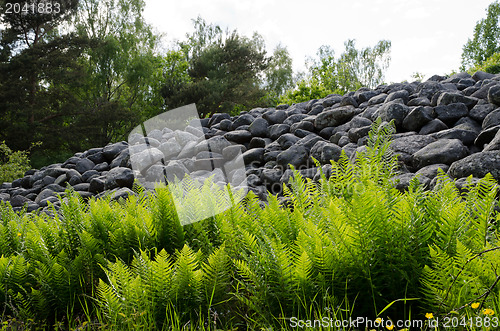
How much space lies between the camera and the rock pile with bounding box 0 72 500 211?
16.4 feet

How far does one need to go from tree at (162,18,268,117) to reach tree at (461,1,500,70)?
20.8 m

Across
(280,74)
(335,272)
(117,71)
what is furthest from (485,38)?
(335,272)

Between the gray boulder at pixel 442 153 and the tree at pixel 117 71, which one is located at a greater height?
the tree at pixel 117 71

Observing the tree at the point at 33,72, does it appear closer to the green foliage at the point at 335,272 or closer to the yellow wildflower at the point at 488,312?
the green foliage at the point at 335,272

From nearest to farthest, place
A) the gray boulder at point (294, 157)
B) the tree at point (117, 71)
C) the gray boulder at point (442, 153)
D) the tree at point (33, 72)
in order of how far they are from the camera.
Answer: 1. the gray boulder at point (442, 153)
2. the gray boulder at point (294, 157)
3. the tree at point (33, 72)
4. the tree at point (117, 71)

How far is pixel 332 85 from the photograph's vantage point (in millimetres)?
25484

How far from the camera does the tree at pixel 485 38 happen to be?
34.9 m

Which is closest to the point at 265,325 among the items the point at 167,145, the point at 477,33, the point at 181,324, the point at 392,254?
the point at 181,324

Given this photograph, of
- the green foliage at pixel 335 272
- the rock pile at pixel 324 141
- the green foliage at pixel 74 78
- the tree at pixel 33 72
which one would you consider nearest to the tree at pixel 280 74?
the green foliage at pixel 74 78

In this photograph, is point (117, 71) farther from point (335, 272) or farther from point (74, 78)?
point (335, 272)

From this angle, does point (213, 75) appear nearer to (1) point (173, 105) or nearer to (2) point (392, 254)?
(1) point (173, 105)

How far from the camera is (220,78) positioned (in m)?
26.4

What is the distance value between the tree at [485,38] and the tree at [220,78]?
20.8 m

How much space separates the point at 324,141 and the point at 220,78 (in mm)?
20967
